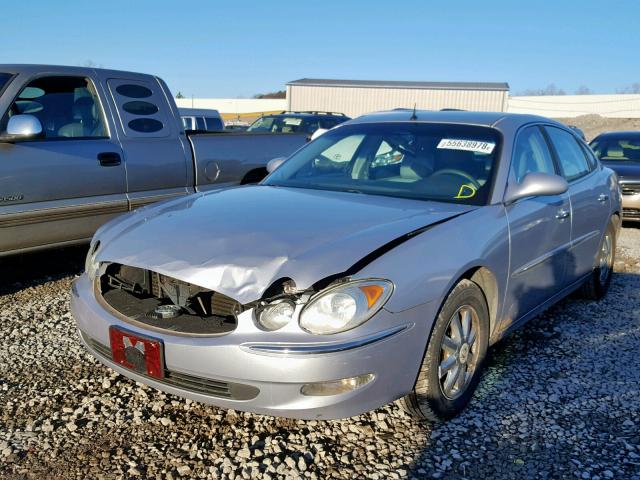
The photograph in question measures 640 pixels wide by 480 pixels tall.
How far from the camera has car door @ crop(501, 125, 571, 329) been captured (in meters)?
3.39

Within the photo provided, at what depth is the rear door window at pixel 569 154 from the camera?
434 centimetres

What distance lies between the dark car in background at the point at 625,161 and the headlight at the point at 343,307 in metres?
7.40

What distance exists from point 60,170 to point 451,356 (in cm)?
344

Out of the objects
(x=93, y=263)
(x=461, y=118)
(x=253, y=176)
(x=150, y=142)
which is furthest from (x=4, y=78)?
(x=461, y=118)

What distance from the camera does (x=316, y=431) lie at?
2859mm

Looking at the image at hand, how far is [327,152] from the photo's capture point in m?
4.23

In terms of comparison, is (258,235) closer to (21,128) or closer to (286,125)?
(21,128)

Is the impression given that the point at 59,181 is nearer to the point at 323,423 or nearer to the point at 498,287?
the point at 323,423

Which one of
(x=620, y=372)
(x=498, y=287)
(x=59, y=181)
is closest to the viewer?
(x=498, y=287)

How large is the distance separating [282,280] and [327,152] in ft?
6.28

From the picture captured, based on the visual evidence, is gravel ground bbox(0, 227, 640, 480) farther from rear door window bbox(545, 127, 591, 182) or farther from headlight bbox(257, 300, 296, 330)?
rear door window bbox(545, 127, 591, 182)

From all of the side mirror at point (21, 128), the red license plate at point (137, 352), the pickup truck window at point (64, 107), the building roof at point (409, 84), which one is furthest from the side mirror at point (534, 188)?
the building roof at point (409, 84)

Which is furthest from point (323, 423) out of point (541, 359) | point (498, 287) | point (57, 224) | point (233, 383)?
point (57, 224)

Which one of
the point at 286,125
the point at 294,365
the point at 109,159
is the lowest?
the point at 286,125
